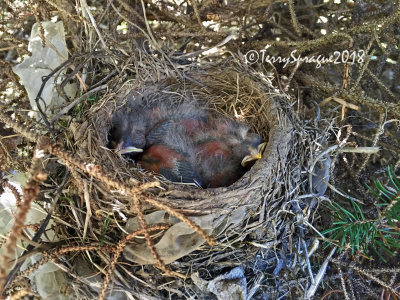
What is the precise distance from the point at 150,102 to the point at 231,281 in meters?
0.78

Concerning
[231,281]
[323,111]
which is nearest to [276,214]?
[231,281]

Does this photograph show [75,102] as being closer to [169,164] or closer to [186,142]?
[169,164]

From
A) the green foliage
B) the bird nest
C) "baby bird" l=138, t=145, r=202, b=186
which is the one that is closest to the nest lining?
the bird nest

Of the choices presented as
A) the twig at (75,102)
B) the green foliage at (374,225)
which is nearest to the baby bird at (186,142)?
the twig at (75,102)

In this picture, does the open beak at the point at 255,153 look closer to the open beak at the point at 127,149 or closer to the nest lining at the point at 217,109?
the nest lining at the point at 217,109

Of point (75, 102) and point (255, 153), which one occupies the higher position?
point (75, 102)

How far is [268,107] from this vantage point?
1.56 meters

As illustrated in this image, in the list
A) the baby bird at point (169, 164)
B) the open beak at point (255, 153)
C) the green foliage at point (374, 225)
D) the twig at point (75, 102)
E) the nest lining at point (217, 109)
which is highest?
the twig at point (75, 102)

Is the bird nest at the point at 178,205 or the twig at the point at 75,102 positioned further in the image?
the twig at the point at 75,102

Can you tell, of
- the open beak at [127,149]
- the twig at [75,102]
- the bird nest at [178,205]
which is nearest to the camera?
the bird nest at [178,205]

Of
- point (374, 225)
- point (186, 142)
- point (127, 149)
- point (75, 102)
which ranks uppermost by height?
point (75, 102)

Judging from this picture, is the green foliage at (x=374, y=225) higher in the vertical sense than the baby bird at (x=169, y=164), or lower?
lower

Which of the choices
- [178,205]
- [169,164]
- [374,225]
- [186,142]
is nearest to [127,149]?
[169,164]

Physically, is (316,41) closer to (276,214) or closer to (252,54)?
(252,54)
